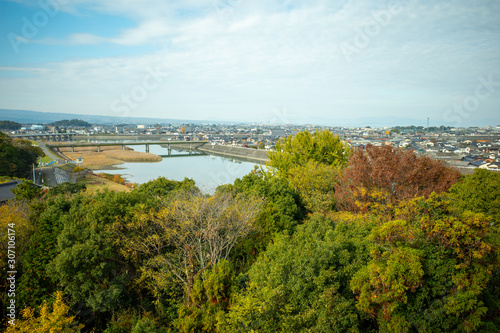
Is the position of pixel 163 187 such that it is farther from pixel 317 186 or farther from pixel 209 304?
pixel 209 304

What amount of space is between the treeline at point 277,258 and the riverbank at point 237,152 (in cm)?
3092

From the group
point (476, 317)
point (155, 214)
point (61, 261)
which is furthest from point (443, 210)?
point (61, 261)

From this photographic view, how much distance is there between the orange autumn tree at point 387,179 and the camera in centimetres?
864

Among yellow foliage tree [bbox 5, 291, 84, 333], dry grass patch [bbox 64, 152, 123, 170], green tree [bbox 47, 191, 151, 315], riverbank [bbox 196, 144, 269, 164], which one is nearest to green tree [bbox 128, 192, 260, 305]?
green tree [bbox 47, 191, 151, 315]

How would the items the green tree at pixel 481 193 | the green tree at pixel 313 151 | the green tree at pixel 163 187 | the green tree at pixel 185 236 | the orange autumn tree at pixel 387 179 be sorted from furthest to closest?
the green tree at pixel 313 151
the green tree at pixel 163 187
the orange autumn tree at pixel 387 179
the green tree at pixel 481 193
the green tree at pixel 185 236

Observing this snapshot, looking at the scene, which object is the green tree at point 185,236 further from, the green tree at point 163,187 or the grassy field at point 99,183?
the grassy field at point 99,183

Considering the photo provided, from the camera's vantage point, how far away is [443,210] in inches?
193

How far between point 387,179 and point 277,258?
494 centimetres

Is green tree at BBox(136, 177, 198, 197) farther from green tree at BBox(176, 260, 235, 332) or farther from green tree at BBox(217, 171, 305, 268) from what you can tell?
green tree at BBox(176, 260, 235, 332)

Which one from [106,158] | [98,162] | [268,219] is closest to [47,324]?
[268,219]

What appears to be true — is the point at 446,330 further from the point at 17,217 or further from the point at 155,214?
the point at 17,217

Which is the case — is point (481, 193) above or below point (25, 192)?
above

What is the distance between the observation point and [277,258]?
5.61 meters

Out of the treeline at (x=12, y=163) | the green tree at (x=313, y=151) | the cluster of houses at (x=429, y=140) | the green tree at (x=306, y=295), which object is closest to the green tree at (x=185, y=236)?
the green tree at (x=306, y=295)
